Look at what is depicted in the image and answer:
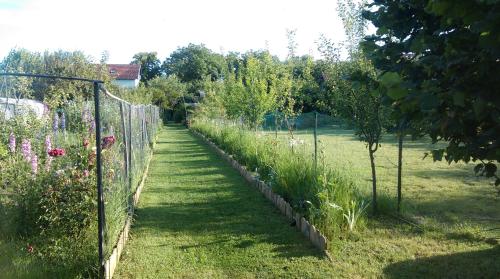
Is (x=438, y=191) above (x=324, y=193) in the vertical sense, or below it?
below

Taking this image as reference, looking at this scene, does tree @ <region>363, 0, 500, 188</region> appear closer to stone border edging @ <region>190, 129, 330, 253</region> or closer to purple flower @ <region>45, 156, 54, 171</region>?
stone border edging @ <region>190, 129, 330, 253</region>

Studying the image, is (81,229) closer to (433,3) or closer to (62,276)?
(62,276)

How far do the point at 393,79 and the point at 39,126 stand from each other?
797cm

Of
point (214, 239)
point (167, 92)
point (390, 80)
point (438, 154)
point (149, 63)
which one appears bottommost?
point (214, 239)

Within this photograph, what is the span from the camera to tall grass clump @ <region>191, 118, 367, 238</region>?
621 cm

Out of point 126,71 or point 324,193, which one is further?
point 126,71

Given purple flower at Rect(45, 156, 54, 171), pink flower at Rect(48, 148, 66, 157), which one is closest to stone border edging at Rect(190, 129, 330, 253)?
pink flower at Rect(48, 148, 66, 157)

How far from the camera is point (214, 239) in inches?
251

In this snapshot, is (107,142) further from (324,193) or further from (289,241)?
(324,193)

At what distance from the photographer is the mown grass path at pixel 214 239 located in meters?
5.18


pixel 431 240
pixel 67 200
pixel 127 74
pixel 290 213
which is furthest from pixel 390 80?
pixel 127 74

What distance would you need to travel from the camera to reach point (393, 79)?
1.68 metres

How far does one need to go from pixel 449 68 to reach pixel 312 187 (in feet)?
17.3

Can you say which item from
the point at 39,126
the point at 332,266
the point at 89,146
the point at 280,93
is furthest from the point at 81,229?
the point at 280,93
